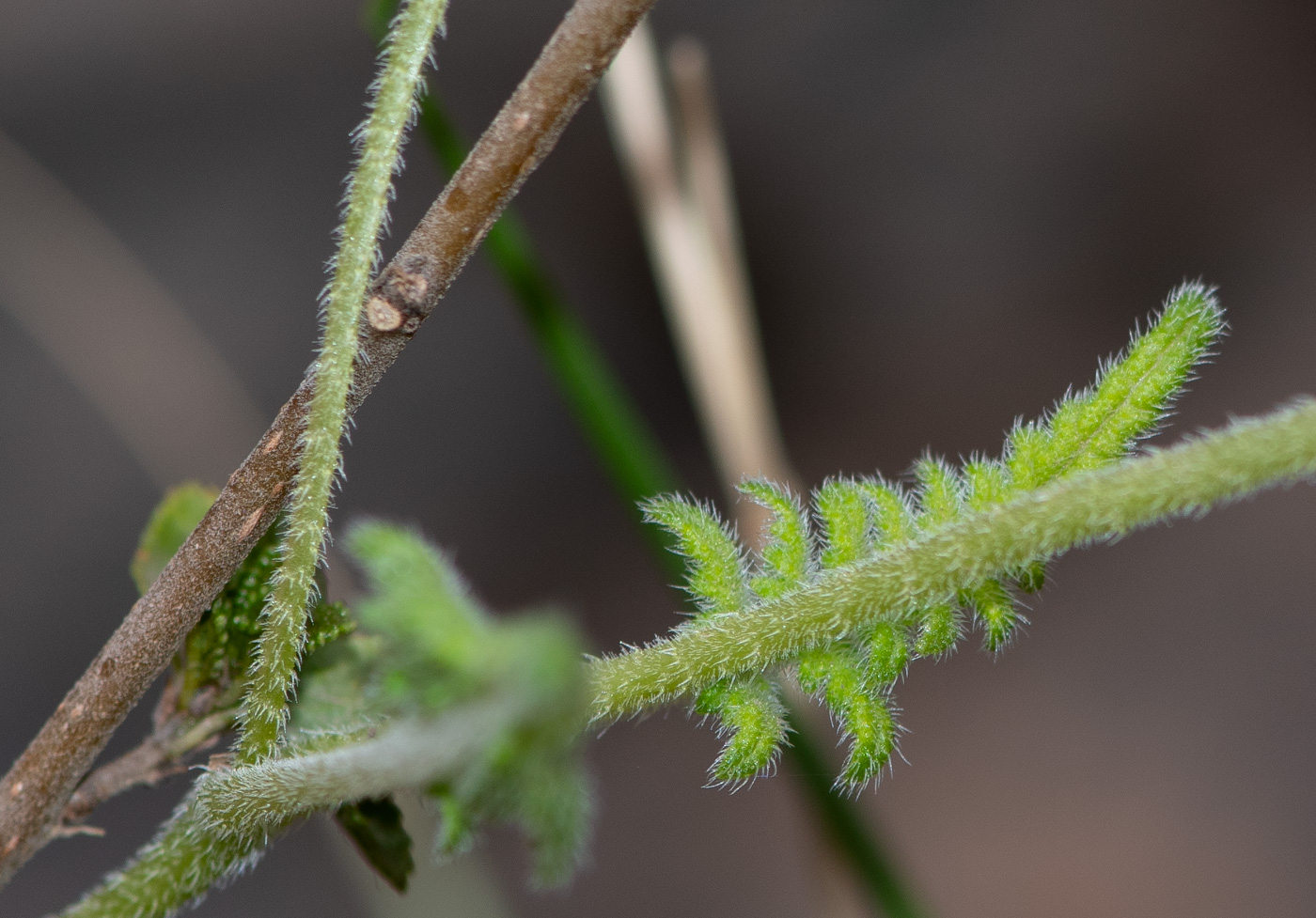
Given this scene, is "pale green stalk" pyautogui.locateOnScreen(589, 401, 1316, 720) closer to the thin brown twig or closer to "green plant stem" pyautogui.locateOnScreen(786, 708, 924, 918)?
the thin brown twig

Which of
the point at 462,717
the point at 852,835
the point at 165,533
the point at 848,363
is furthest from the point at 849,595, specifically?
the point at 848,363

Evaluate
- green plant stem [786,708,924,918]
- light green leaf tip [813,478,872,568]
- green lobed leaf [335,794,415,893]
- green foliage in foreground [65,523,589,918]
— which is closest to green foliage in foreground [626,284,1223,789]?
light green leaf tip [813,478,872,568]

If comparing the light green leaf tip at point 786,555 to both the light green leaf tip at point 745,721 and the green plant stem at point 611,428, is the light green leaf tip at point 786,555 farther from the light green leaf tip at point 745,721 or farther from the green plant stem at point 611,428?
the green plant stem at point 611,428

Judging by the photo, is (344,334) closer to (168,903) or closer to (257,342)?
(168,903)

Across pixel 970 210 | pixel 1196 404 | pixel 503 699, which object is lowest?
pixel 503 699

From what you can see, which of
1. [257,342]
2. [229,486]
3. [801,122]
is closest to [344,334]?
[229,486]

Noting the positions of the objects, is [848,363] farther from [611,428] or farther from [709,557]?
[709,557]

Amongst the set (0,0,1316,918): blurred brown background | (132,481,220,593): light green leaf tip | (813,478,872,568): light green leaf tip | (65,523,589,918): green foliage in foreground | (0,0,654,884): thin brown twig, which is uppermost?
(0,0,1316,918): blurred brown background
